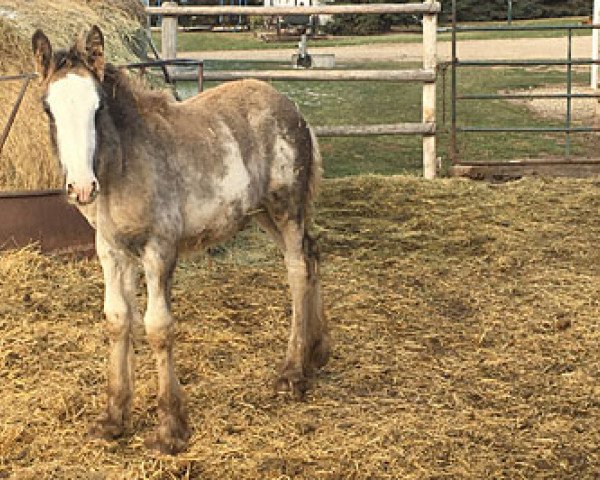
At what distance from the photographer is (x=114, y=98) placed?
4.23 meters

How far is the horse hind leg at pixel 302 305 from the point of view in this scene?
489 cm

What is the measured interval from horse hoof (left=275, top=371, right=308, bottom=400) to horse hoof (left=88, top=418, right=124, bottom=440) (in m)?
0.85

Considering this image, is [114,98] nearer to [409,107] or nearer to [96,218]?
[96,218]

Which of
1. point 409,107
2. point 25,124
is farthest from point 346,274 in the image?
point 409,107

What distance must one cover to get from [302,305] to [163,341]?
1.01 m

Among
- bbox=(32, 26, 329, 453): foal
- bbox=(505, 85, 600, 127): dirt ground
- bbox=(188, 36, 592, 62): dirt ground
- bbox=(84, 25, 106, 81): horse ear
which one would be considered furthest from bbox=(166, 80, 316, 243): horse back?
bbox=(188, 36, 592, 62): dirt ground

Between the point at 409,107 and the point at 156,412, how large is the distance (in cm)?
1145

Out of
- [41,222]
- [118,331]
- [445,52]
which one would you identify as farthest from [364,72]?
[445,52]

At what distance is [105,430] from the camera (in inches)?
168

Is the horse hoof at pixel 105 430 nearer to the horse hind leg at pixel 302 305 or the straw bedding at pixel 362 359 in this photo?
the straw bedding at pixel 362 359

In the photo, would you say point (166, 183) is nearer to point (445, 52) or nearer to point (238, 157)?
point (238, 157)

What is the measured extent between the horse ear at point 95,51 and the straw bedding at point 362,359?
1654mm

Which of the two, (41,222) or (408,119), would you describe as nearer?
(41,222)

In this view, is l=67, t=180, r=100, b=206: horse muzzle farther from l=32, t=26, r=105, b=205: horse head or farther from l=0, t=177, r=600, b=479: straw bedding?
l=0, t=177, r=600, b=479: straw bedding
